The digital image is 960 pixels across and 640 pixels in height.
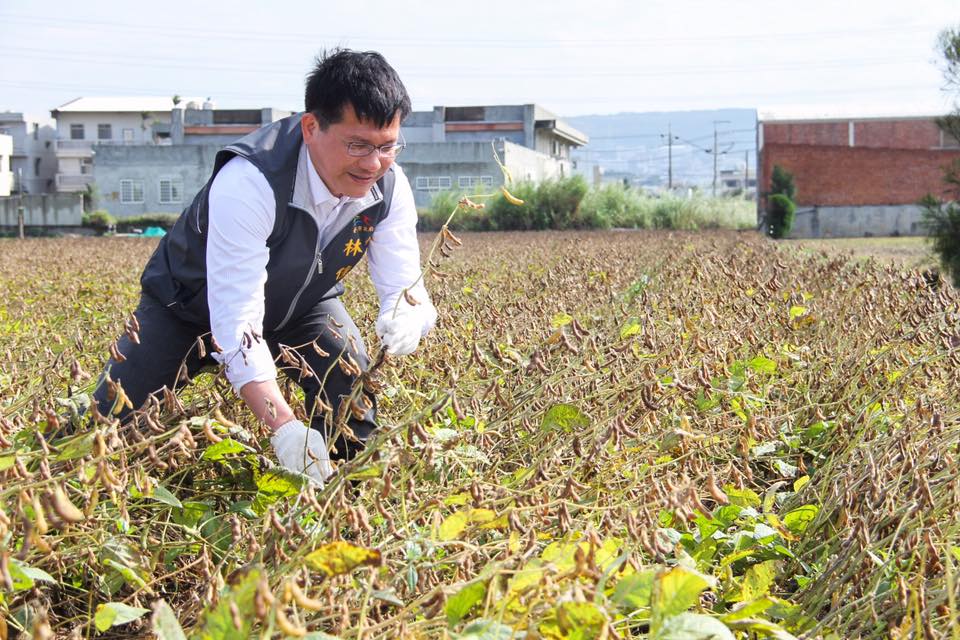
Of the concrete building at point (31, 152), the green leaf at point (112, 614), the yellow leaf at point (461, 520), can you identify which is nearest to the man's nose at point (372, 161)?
the yellow leaf at point (461, 520)

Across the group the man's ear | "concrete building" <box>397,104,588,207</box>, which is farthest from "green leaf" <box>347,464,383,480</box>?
"concrete building" <box>397,104,588,207</box>

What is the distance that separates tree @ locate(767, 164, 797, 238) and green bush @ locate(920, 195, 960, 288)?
21296 millimetres

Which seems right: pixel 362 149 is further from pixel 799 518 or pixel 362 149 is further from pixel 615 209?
pixel 615 209

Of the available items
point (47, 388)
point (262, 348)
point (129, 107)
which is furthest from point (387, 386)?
point (129, 107)

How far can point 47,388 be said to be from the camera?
3.01 m

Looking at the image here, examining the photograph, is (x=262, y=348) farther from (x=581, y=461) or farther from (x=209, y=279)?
(x=581, y=461)

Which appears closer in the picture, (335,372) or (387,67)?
(387,67)

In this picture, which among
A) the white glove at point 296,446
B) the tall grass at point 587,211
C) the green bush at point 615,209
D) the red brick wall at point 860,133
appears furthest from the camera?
the red brick wall at point 860,133

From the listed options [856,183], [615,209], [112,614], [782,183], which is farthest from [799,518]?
[856,183]

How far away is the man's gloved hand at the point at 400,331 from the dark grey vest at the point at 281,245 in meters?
0.36

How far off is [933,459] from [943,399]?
1062mm

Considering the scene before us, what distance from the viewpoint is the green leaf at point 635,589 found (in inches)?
62.4

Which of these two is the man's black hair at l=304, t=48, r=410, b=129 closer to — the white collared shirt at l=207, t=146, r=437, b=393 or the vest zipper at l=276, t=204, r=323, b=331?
the white collared shirt at l=207, t=146, r=437, b=393

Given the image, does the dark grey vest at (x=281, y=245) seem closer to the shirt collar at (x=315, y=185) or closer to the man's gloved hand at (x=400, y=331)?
the shirt collar at (x=315, y=185)
